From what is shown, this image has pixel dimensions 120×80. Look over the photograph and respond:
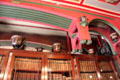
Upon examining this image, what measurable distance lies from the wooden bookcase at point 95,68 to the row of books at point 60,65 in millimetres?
278

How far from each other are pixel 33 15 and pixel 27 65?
129 cm

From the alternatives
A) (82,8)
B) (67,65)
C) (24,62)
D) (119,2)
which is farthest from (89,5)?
(24,62)

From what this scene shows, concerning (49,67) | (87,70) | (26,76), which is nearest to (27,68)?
(26,76)

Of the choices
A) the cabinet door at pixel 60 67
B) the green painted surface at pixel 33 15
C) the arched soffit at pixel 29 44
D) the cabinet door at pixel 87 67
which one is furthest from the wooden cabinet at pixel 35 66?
the arched soffit at pixel 29 44

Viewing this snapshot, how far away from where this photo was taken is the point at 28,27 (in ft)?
11.2

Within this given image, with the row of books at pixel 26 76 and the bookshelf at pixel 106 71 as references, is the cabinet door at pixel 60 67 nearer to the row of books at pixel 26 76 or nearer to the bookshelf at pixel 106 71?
the row of books at pixel 26 76

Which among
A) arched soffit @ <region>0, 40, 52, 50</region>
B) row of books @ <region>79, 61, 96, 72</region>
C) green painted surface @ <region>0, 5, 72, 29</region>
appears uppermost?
green painted surface @ <region>0, 5, 72, 29</region>

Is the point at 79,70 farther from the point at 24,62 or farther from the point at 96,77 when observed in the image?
the point at 24,62

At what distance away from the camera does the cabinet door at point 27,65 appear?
2285 mm

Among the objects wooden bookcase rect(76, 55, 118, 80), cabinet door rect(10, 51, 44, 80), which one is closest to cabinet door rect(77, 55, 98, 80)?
wooden bookcase rect(76, 55, 118, 80)

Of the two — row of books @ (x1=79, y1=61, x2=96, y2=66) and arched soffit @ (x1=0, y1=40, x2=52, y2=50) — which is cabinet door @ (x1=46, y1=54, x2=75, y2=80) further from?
arched soffit @ (x1=0, y1=40, x2=52, y2=50)

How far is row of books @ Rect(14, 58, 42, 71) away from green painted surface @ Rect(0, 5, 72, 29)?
1098 millimetres

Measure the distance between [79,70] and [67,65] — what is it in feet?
1.16

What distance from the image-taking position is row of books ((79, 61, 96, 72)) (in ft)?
9.27
